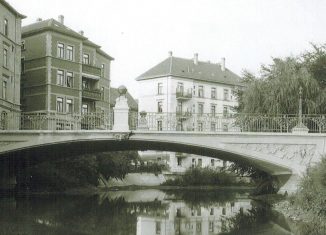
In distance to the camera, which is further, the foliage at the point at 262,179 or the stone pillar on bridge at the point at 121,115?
the foliage at the point at 262,179

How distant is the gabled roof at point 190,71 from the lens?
72.5 metres

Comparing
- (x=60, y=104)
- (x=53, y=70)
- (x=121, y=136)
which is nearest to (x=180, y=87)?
(x=60, y=104)

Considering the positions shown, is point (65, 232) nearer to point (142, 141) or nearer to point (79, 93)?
point (142, 141)

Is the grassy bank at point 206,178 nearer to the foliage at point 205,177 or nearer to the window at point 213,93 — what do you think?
the foliage at point 205,177

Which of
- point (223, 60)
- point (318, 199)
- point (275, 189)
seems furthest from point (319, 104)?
point (223, 60)

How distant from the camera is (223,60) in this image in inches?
3164

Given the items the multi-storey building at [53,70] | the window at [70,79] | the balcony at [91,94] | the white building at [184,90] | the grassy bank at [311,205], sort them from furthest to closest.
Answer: the white building at [184,90], the balcony at [91,94], the window at [70,79], the multi-storey building at [53,70], the grassy bank at [311,205]

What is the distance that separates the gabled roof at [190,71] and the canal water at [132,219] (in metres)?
41.8

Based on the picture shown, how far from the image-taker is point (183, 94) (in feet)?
237

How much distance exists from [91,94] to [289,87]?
2511 cm

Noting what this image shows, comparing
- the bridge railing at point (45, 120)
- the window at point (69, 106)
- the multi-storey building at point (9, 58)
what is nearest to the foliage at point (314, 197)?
the bridge railing at point (45, 120)

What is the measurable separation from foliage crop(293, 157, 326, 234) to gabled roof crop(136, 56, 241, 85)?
49.5m

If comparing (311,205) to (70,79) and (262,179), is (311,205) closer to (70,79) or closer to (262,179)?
(262,179)

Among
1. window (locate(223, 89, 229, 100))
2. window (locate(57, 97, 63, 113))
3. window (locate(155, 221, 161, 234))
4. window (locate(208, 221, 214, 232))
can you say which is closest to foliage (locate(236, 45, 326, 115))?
window (locate(208, 221, 214, 232))
